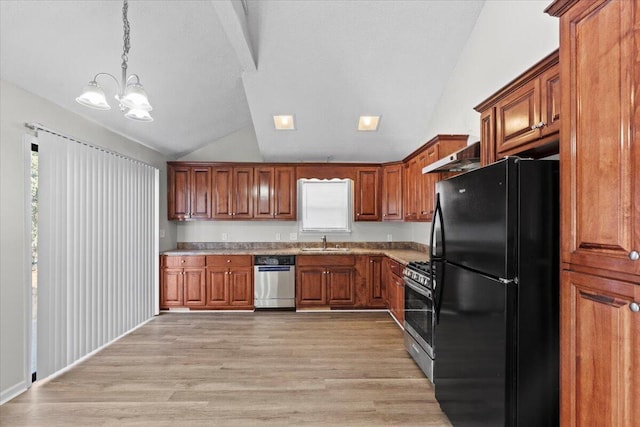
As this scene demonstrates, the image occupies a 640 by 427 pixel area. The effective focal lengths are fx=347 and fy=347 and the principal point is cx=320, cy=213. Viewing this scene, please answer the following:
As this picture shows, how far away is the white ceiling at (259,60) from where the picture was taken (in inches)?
95.5

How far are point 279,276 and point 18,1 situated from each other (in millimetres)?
3939

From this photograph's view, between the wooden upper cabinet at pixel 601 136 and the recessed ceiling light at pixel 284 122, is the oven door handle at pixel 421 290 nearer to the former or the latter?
the wooden upper cabinet at pixel 601 136

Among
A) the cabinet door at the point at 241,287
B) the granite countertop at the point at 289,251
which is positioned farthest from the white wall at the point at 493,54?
the cabinet door at the point at 241,287

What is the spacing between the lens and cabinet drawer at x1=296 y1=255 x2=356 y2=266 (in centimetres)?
512

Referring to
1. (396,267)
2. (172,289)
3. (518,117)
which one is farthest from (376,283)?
(518,117)

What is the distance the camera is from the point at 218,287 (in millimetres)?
5109

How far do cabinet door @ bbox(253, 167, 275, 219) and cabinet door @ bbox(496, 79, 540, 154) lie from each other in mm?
3696

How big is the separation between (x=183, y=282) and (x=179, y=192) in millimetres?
1391

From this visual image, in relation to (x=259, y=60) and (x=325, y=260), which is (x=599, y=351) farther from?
(x=325, y=260)

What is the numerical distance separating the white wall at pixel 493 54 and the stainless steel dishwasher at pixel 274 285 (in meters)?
2.91

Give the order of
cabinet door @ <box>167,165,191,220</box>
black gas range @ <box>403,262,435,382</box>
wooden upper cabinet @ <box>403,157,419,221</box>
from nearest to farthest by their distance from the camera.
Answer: black gas range @ <box>403,262,435,382</box> → wooden upper cabinet @ <box>403,157,419,221</box> → cabinet door @ <box>167,165,191,220</box>

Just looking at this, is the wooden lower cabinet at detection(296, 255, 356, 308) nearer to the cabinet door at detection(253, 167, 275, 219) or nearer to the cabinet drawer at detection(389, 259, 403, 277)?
the cabinet drawer at detection(389, 259, 403, 277)

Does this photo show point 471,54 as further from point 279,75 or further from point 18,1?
point 18,1

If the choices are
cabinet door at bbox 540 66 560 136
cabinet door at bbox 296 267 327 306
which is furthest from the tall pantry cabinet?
cabinet door at bbox 296 267 327 306
